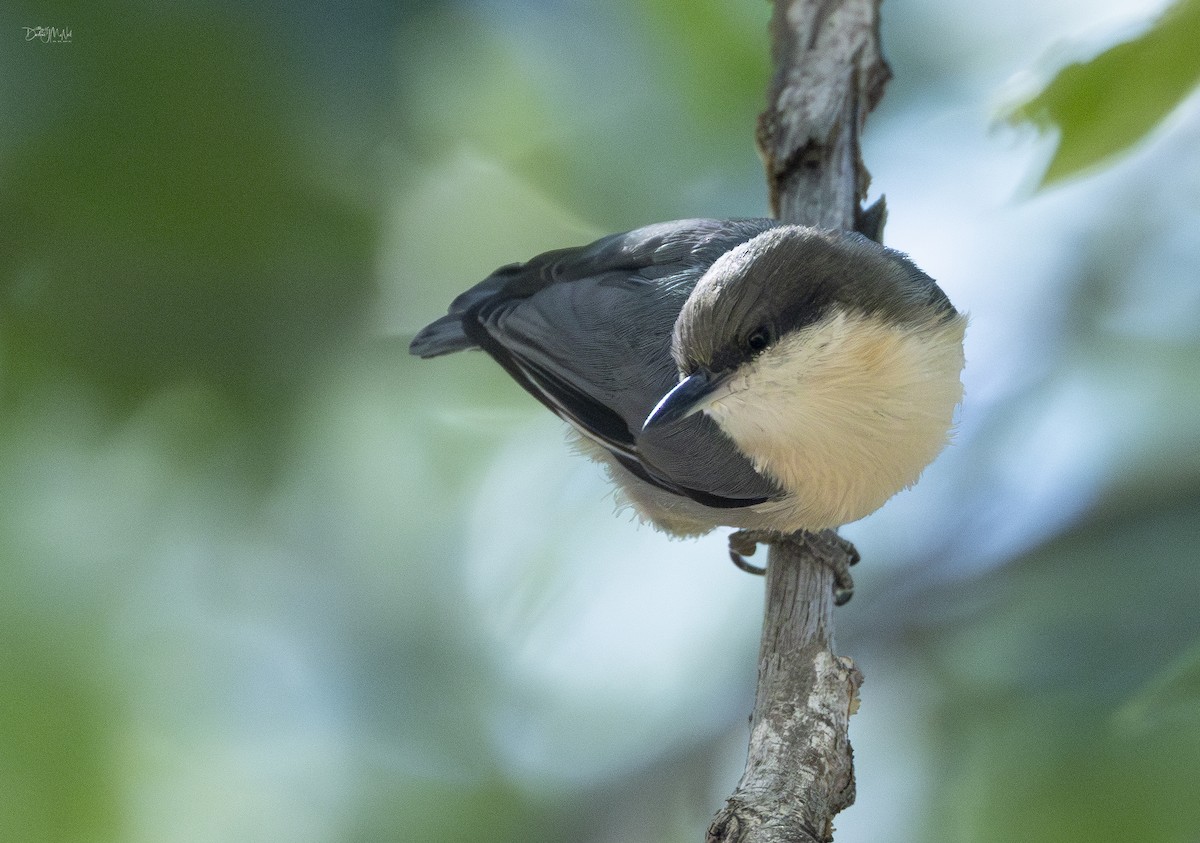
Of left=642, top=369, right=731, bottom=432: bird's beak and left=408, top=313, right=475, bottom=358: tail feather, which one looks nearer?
left=642, top=369, right=731, bottom=432: bird's beak

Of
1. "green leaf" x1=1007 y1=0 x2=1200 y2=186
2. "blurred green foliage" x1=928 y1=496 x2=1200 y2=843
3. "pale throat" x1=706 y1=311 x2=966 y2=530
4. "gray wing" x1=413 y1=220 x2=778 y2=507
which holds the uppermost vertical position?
"green leaf" x1=1007 y1=0 x2=1200 y2=186

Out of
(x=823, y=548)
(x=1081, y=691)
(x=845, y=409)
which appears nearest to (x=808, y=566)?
(x=823, y=548)

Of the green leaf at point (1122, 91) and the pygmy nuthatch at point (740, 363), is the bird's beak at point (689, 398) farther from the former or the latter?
the green leaf at point (1122, 91)

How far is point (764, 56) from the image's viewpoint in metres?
3.31

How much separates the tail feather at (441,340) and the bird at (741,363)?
0.11 ft

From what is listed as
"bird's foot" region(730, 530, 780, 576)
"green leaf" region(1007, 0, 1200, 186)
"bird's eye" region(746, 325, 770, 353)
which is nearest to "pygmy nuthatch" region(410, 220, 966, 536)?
"bird's eye" region(746, 325, 770, 353)

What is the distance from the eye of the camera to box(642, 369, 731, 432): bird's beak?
2145 millimetres

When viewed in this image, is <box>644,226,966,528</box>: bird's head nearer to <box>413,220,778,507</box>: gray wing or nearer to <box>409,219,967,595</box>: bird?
<box>409,219,967,595</box>: bird

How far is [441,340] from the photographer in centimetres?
310

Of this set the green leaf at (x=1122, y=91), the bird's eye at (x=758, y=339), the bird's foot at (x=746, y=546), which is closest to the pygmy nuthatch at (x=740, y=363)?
the bird's eye at (x=758, y=339)

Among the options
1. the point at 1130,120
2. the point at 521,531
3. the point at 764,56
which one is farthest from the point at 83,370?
the point at 1130,120

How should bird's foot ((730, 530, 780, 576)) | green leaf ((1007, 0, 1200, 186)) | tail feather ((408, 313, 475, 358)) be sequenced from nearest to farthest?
green leaf ((1007, 0, 1200, 186)) < bird's foot ((730, 530, 780, 576)) < tail feather ((408, 313, 475, 358))

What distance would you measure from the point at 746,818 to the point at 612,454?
1448 mm

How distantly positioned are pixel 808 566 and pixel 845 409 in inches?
16.3
